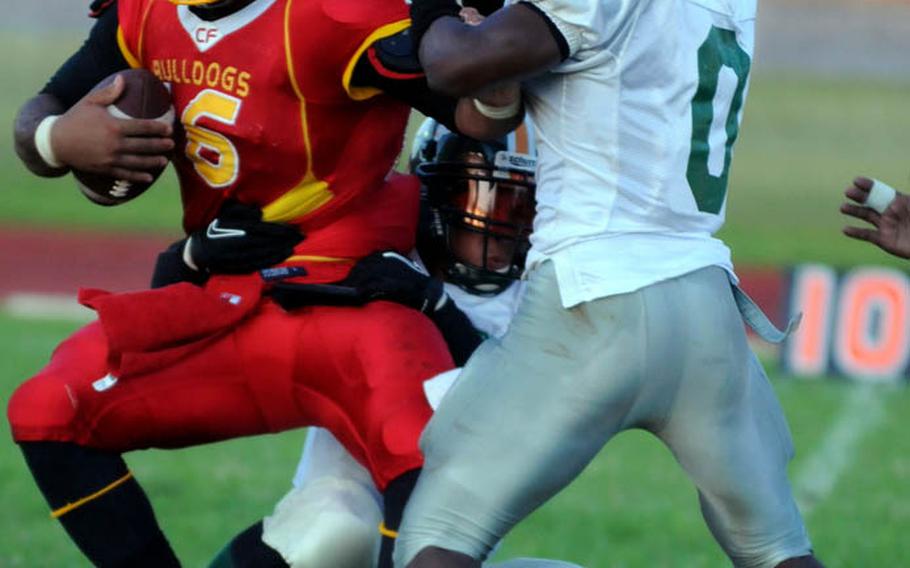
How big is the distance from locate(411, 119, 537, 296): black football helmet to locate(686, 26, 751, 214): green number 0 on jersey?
2.06 feet

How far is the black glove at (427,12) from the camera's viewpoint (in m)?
3.09

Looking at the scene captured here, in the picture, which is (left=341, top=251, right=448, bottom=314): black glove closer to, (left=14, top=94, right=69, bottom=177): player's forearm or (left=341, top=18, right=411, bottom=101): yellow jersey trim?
(left=341, top=18, right=411, bottom=101): yellow jersey trim

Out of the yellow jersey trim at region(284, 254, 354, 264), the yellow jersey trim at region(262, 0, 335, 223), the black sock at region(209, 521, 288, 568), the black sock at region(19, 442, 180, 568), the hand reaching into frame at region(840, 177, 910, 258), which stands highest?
the hand reaching into frame at region(840, 177, 910, 258)

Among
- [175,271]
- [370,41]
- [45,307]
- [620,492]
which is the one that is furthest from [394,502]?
[45,307]

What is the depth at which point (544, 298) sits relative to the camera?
309 cm

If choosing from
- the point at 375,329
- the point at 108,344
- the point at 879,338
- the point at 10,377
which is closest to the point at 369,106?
the point at 375,329

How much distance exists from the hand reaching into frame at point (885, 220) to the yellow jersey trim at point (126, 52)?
1509 mm

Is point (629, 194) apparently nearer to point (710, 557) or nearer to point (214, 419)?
point (214, 419)

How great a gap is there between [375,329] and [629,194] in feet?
2.33

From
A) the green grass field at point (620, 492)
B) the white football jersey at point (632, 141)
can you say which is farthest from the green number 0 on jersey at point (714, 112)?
the green grass field at point (620, 492)

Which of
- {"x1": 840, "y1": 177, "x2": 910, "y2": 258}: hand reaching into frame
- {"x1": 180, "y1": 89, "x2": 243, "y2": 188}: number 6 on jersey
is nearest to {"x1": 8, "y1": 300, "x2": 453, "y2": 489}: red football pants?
{"x1": 180, "y1": 89, "x2": 243, "y2": 188}: number 6 on jersey

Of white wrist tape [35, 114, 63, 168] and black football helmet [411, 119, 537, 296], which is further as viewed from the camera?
black football helmet [411, 119, 537, 296]

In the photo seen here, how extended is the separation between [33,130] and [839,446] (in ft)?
15.8

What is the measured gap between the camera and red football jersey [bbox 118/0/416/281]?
348 centimetres
